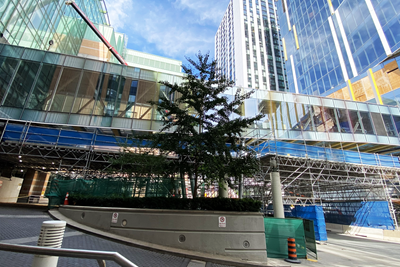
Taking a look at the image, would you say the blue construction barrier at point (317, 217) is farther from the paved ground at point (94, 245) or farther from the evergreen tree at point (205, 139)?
the paved ground at point (94, 245)

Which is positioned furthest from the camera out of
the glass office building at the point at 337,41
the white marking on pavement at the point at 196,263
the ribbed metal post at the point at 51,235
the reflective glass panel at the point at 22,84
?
the glass office building at the point at 337,41

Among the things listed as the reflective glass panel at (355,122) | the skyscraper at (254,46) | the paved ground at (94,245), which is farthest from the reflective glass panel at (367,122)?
the skyscraper at (254,46)

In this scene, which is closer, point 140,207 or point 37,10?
point 140,207

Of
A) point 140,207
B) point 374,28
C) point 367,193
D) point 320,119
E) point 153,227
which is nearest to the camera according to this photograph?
point 153,227

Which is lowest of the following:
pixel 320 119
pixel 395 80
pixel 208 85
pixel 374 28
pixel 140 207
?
pixel 140 207

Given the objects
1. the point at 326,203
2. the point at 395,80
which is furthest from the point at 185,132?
the point at 395,80

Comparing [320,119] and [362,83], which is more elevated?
[362,83]

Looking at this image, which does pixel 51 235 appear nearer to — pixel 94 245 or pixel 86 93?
pixel 94 245

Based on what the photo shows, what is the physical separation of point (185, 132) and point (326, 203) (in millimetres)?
27950

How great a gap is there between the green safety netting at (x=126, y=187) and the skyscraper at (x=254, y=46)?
174 feet

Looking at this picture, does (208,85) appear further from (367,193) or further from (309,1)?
(309,1)

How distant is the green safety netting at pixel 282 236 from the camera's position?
8.65 m

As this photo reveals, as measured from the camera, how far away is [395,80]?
28.0 meters

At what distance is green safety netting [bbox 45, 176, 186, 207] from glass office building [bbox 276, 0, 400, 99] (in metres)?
Answer: 35.1
